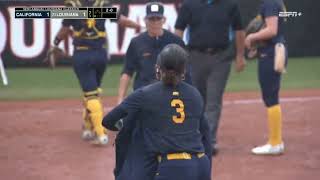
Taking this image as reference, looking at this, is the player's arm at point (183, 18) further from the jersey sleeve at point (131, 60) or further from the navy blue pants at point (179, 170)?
the navy blue pants at point (179, 170)

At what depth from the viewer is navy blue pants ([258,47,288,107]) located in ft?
30.3

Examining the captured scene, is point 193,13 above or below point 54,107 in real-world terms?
above

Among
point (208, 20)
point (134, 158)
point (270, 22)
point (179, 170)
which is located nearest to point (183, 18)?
point (208, 20)

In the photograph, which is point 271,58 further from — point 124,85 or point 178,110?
point 178,110

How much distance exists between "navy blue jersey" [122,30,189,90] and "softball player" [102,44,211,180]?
3.01 m

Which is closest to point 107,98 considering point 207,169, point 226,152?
point 226,152

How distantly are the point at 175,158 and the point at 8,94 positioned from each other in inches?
371

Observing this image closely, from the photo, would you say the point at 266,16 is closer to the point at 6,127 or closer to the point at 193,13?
the point at 193,13

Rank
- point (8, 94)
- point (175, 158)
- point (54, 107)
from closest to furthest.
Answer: point (175, 158) < point (54, 107) < point (8, 94)

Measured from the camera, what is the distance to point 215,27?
376 inches

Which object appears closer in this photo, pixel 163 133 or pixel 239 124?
pixel 163 133

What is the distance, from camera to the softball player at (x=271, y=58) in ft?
29.6

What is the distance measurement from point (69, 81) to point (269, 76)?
7.09 m

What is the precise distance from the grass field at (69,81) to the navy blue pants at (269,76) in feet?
17.2
